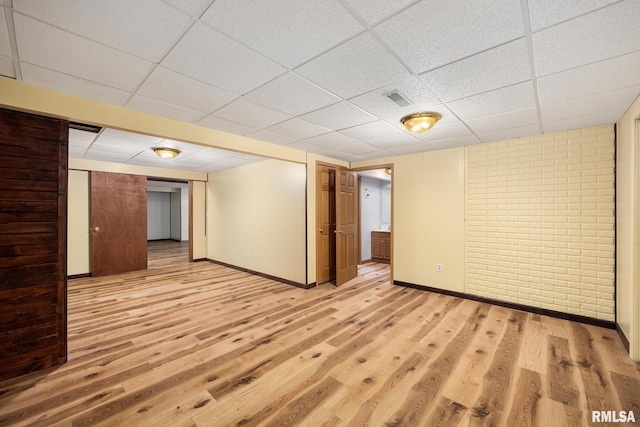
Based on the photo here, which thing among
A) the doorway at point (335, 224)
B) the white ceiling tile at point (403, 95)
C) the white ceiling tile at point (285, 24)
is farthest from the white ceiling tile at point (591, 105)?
the doorway at point (335, 224)

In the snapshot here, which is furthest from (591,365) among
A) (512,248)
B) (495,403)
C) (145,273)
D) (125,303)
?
(145,273)

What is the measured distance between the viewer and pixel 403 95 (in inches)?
92.7

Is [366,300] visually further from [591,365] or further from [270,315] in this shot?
[591,365]

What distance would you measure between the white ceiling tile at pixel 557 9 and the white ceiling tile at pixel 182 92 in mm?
2165

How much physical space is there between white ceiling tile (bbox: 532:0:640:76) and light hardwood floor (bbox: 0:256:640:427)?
7.95 feet

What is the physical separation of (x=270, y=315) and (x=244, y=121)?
2.50 meters

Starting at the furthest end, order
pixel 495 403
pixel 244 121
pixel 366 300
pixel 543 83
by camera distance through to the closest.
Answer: pixel 366 300 → pixel 244 121 → pixel 543 83 → pixel 495 403

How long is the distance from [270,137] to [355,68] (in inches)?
82.5

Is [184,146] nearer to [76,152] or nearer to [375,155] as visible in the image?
[76,152]

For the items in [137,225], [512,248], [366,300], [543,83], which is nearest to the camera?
[543,83]

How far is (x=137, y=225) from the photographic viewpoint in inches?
246

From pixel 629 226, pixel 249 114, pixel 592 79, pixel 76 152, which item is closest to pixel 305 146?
pixel 249 114

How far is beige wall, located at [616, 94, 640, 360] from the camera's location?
244 centimetres

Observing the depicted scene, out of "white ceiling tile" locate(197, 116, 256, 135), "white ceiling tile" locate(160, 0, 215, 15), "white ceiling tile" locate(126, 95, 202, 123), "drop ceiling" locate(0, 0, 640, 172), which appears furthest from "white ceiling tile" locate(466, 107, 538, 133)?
"white ceiling tile" locate(126, 95, 202, 123)
